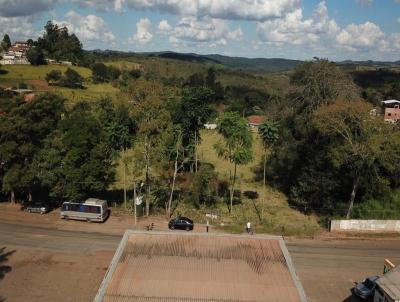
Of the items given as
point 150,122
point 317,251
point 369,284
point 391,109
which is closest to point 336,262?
point 317,251

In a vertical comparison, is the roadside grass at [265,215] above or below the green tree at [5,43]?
below

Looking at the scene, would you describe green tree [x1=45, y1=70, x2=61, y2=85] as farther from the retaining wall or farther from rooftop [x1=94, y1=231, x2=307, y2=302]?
rooftop [x1=94, y1=231, x2=307, y2=302]

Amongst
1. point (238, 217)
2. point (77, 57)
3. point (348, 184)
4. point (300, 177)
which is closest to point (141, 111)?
point (238, 217)

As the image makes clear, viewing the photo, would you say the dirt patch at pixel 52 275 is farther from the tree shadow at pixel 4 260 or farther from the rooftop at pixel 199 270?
the rooftop at pixel 199 270

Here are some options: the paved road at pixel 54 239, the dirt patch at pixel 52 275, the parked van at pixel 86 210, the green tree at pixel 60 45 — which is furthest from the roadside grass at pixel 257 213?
the green tree at pixel 60 45

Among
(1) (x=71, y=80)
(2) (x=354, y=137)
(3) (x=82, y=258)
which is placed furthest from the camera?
(1) (x=71, y=80)

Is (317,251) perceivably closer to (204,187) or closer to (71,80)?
(204,187)

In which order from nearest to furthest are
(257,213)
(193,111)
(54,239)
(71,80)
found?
(54,239)
(257,213)
(193,111)
(71,80)
